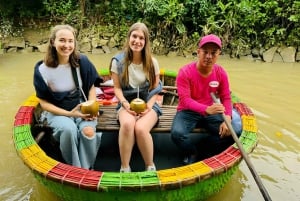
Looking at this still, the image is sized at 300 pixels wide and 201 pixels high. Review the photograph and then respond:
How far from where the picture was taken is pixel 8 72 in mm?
6262

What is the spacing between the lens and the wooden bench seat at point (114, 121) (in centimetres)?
284

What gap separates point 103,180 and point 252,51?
6.29 m

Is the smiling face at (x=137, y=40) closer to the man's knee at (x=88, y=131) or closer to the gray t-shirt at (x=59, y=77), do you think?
the gray t-shirt at (x=59, y=77)

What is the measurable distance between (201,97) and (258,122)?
1694 millimetres

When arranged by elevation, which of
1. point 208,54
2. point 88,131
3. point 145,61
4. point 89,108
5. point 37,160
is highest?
point 208,54

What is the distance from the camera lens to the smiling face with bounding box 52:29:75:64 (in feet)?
8.61

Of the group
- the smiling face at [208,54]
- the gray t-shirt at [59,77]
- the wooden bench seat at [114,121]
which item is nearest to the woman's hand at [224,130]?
the wooden bench seat at [114,121]

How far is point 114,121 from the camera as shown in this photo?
2.96 meters

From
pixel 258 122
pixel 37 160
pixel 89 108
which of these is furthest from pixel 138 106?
pixel 258 122

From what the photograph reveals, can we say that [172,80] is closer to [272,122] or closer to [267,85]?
[272,122]

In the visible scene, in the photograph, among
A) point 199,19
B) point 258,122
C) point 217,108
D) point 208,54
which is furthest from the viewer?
point 199,19

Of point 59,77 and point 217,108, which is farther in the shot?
point 59,77

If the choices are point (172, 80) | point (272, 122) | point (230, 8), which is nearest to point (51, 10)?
point (230, 8)

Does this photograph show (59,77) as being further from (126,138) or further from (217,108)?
(217,108)
